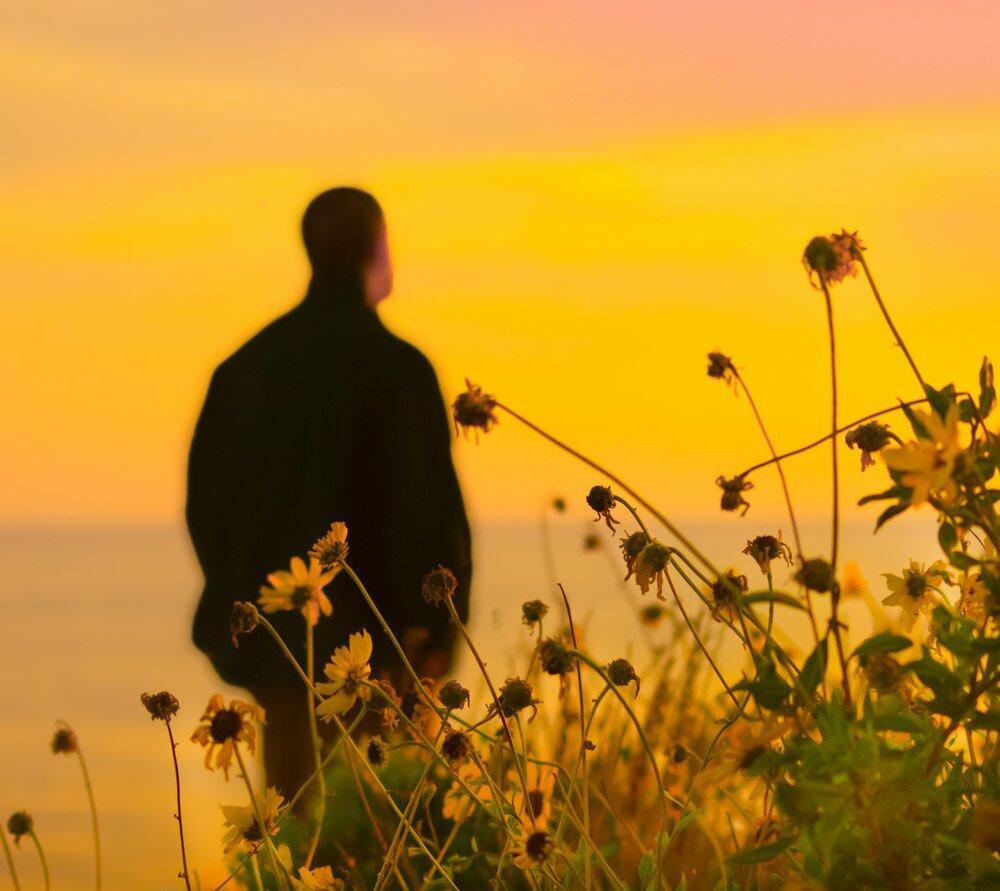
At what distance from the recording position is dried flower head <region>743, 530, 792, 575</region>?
1.98 meters

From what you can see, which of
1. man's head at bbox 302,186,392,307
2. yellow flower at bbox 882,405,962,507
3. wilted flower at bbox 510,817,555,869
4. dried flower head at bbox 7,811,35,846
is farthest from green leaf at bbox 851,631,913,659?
man's head at bbox 302,186,392,307

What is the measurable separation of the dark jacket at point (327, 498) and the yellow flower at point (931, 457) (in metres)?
3.35

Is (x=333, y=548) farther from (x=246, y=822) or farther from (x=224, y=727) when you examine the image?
(x=246, y=822)

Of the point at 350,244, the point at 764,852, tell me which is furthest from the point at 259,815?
the point at 350,244

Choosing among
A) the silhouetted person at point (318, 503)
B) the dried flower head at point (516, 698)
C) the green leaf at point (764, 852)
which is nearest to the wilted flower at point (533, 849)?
the dried flower head at point (516, 698)

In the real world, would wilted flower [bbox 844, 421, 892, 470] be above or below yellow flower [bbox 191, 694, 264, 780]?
above

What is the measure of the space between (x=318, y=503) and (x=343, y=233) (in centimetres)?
121

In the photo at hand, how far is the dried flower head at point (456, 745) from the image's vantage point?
7.08ft

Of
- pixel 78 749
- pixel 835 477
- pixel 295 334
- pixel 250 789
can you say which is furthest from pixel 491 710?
pixel 295 334

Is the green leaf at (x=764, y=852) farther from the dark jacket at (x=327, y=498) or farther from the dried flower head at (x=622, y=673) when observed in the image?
the dark jacket at (x=327, y=498)

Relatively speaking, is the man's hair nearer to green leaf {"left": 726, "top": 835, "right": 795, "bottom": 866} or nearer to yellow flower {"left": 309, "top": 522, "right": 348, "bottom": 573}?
yellow flower {"left": 309, "top": 522, "right": 348, "bottom": 573}

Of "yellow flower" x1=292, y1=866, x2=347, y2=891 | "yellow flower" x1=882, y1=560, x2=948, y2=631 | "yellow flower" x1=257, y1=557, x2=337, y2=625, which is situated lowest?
"yellow flower" x1=292, y1=866, x2=347, y2=891

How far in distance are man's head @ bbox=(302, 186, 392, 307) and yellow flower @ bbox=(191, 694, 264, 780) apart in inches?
140

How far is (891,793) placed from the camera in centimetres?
139
